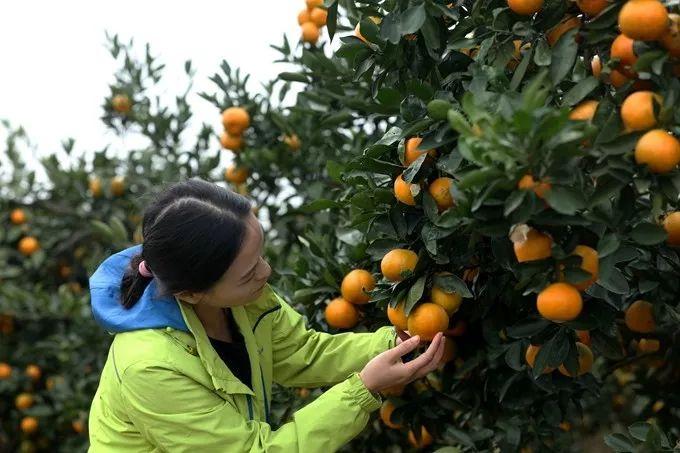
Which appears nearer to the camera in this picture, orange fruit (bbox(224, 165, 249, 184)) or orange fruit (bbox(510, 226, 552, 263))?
orange fruit (bbox(510, 226, 552, 263))

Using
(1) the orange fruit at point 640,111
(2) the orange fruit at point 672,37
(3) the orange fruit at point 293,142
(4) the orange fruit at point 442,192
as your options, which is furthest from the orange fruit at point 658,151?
(3) the orange fruit at point 293,142

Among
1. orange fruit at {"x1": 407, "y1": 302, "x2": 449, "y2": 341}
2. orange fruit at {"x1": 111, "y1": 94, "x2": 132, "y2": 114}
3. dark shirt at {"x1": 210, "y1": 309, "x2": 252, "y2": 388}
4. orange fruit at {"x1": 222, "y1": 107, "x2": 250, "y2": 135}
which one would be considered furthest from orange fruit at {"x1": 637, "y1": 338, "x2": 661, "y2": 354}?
orange fruit at {"x1": 111, "y1": 94, "x2": 132, "y2": 114}

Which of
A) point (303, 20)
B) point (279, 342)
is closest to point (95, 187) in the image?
point (303, 20)

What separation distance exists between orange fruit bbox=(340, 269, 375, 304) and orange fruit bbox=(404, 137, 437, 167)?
439mm

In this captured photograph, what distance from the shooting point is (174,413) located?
1.92 m

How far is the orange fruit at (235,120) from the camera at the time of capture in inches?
128

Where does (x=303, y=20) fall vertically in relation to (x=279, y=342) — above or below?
above

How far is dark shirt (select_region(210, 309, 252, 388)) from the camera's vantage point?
218cm

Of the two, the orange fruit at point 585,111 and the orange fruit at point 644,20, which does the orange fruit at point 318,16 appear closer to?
the orange fruit at point 585,111

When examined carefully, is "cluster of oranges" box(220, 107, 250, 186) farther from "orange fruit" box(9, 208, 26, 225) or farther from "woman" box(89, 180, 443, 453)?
"orange fruit" box(9, 208, 26, 225)

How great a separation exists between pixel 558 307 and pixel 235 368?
0.93 metres

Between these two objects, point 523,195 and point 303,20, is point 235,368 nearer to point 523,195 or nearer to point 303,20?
point 523,195

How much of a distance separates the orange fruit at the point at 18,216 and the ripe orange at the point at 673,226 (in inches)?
126

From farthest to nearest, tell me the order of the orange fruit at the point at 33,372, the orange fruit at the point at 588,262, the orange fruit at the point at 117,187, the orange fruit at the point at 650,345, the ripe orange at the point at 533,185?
the orange fruit at the point at 33,372, the orange fruit at the point at 117,187, the orange fruit at the point at 650,345, the orange fruit at the point at 588,262, the ripe orange at the point at 533,185
